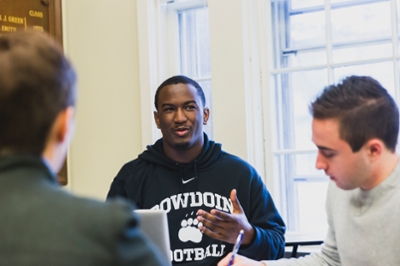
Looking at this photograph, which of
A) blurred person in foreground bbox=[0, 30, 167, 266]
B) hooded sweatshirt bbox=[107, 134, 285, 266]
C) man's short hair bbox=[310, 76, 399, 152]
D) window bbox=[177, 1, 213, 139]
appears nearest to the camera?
blurred person in foreground bbox=[0, 30, 167, 266]

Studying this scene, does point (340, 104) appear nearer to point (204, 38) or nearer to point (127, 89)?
point (204, 38)

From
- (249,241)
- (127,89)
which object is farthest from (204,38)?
(249,241)

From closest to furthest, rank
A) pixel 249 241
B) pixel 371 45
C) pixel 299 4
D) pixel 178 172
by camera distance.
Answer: pixel 249 241 → pixel 178 172 → pixel 371 45 → pixel 299 4

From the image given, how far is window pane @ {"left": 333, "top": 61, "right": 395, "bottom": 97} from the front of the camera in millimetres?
2451

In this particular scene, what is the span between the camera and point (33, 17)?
307 cm

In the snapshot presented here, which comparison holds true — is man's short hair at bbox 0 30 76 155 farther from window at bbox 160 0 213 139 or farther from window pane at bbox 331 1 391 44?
window at bbox 160 0 213 139

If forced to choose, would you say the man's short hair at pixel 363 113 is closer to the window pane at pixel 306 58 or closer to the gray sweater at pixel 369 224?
the gray sweater at pixel 369 224

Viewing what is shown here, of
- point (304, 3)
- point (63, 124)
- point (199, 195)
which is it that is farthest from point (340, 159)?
point (304, 3)

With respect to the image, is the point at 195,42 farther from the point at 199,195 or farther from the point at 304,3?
the point at 199,195

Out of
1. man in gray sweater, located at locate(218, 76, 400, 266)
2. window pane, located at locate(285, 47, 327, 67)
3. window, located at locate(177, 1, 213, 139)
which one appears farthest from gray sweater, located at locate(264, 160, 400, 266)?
window, located at locate(177, 1, 213, 139)

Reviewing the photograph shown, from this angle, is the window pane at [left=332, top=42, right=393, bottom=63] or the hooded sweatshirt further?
the window pane at [left=332, top=42, right=393, bottom=63]

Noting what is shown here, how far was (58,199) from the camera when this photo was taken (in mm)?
735

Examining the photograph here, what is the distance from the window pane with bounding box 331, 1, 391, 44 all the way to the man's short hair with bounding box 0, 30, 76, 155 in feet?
6.57

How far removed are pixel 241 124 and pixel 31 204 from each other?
201cm
